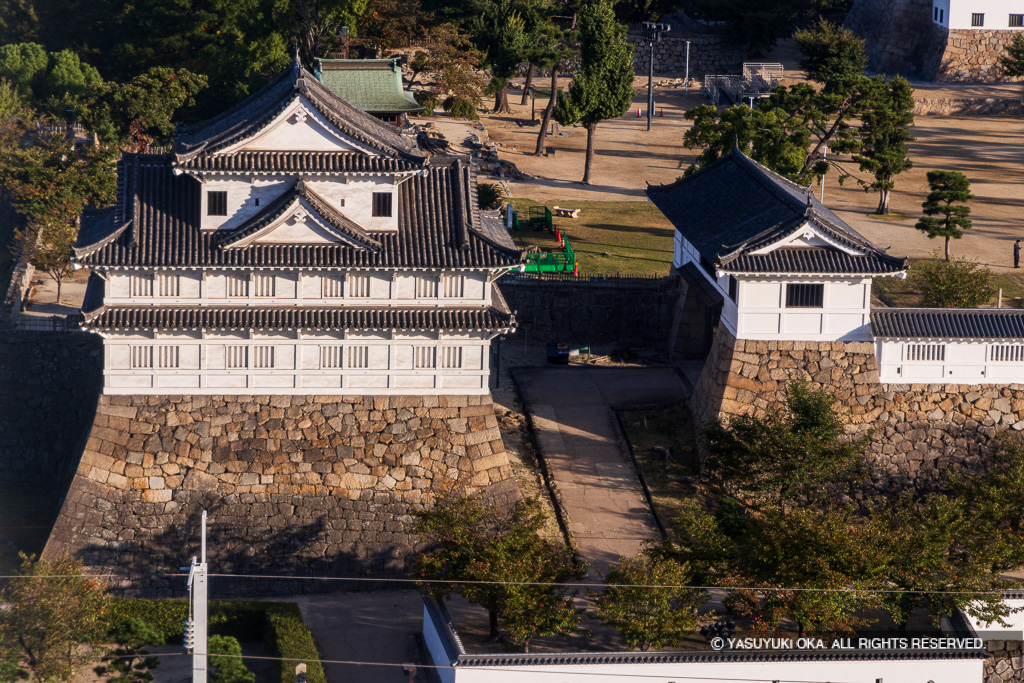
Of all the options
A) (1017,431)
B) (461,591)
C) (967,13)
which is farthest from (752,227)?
(967,13)

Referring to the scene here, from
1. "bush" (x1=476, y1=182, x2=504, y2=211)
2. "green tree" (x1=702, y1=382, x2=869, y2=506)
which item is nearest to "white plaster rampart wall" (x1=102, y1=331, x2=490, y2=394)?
"green tree" (x1=702, y1=382, x2=869, y2=506)

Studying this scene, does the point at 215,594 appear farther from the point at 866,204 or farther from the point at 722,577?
the point at 866,204

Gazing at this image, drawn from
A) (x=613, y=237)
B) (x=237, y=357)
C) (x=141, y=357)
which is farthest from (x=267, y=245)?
(x=613, y=237)

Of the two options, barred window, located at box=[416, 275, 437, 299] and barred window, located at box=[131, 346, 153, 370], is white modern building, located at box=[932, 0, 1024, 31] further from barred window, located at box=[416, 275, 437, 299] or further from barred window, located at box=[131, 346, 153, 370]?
barred window, located at box=[131, 346, 153, 370]

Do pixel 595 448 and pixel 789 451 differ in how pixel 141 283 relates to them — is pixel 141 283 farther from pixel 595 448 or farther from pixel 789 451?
pixel 789 451

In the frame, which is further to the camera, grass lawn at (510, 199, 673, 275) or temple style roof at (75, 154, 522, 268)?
grass lawn at (510, 199, 673, 275)
